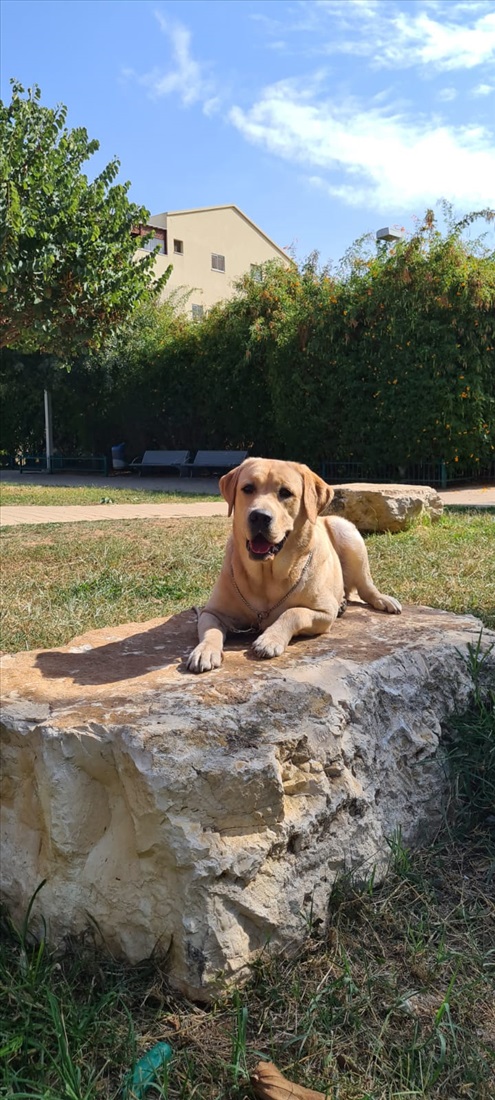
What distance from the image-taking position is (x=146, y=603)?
18.0 feet

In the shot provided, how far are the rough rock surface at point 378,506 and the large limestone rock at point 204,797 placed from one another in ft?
17.7

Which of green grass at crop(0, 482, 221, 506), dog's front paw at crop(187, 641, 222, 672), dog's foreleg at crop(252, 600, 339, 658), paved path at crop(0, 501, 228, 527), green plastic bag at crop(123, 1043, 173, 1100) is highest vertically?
green grass at crop(0, 482, 221, 506)

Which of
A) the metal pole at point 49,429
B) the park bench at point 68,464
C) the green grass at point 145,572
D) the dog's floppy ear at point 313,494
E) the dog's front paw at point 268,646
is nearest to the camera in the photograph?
the dog's front paw at point 268,646

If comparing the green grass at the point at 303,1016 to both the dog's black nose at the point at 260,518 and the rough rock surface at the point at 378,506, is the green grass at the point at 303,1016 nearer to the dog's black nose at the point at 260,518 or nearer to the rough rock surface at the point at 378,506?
the dog's black nose at the point at 260,518

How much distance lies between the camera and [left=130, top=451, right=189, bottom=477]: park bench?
2059cm

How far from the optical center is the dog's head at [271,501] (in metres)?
3.03

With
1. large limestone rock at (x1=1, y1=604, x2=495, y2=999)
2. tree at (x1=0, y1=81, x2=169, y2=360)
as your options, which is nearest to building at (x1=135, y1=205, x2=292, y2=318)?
tree at (x1=0, y1=81, x2=169, y2=360)

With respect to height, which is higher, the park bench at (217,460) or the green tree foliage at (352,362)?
the green tree foliage at (352,362)

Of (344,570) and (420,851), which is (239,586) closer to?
(344,570)

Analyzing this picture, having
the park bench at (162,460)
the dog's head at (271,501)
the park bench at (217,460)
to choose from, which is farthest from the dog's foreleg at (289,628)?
the park bench at (162,460)

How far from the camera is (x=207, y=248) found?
36.0m

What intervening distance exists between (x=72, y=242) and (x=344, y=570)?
8257mm

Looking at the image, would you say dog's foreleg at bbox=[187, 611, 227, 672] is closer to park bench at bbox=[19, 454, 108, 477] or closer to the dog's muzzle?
the dog's muzzle

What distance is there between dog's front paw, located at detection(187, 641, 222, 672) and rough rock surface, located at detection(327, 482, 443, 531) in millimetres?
5348
